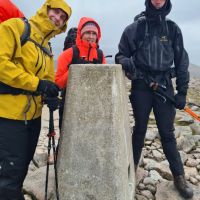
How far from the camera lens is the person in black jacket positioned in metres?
5.38

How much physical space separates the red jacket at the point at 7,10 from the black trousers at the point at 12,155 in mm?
1309

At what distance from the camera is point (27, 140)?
4531mm

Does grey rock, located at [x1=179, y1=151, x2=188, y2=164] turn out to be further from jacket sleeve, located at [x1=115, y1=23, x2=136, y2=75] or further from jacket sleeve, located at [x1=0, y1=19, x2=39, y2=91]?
jacket sleeve, located at [x1=0, y1=19, x2=39, y2=91]

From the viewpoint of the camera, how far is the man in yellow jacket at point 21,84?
4068 millimetres

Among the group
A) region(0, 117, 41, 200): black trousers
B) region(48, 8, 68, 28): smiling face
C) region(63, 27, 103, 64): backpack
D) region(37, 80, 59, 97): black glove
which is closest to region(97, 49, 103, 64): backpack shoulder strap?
region(63, 27, 103, 64): backpack

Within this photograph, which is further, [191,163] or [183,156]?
[183,156]

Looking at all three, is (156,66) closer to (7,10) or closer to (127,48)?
(127,48)

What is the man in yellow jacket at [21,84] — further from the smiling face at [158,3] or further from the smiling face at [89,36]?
the smiling face at [158,3]

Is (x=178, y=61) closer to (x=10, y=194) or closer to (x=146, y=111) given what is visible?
(x=146, y=111)

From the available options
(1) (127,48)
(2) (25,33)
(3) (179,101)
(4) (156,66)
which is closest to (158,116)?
(3) (179,101)

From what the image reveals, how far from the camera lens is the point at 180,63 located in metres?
5.61

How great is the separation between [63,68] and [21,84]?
1136mm

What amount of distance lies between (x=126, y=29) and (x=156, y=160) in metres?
3.60

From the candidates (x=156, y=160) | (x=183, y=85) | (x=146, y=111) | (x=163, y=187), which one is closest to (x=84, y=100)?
(x=146, y=111)
